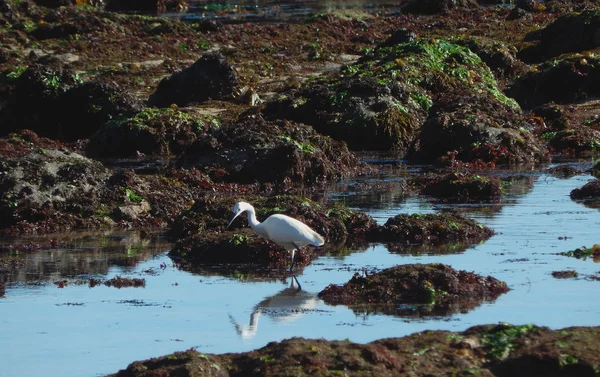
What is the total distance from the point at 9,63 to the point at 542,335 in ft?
72.9

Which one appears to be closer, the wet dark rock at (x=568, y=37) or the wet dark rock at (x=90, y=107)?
the wet dark rock at (x=90, y=107)

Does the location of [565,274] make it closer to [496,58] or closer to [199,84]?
[199,84]

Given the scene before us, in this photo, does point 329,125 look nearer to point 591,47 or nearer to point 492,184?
point 492,184

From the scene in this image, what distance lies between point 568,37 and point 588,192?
584 inches

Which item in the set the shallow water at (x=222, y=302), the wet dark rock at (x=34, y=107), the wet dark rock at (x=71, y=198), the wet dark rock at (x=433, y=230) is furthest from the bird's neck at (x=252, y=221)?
the wet dark rock at (x=34, y=107)

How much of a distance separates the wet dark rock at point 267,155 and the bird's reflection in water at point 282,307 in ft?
20.3

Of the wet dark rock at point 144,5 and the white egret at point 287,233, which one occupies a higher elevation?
the wet dark rock at point 144,5

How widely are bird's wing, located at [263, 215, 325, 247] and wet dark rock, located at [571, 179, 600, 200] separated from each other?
530 cm

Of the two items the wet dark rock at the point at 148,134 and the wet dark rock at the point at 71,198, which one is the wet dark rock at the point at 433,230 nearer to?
the wet dark rock at the point at 71,198

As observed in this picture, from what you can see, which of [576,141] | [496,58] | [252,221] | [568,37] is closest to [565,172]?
[576,141]

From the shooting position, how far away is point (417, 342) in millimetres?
7570

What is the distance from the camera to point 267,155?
56.4ft

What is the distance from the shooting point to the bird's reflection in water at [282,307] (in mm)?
9477

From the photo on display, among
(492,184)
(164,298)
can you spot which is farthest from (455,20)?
(164,298)
